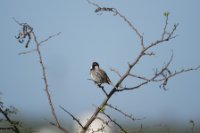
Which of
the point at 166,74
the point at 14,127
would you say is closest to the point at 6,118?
the point at 14,127

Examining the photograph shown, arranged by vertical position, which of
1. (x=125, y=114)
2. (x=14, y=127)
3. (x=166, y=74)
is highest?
(x=166, y=74)

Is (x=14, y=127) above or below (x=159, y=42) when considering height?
below

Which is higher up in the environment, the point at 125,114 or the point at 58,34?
the point at 58,34

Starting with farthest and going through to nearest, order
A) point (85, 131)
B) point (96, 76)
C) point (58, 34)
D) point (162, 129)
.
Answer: point (96, 76) < point (162, 129) < point (58, 34) < point (85, 131)

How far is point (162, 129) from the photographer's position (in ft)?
28.9

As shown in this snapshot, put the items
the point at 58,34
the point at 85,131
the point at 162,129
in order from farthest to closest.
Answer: the point at 162,129, the point at 58,34, the point at 85,131

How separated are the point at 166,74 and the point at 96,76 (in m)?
7.65

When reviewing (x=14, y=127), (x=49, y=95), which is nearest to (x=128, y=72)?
(x=49, y=95)

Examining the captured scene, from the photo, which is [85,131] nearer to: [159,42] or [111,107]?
[111,107]

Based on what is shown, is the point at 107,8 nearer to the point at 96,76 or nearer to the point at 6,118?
the point at 6,118

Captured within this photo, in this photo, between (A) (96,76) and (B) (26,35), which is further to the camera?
(A) (96,76)

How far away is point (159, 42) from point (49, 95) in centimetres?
153

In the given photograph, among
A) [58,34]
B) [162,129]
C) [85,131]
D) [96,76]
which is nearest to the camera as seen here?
[85,131]

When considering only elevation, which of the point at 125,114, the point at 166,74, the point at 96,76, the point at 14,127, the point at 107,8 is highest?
the point at 96,76
